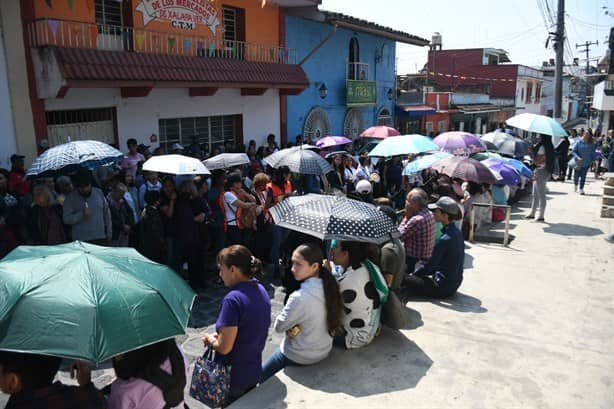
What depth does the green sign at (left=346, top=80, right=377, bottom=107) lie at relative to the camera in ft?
61.3

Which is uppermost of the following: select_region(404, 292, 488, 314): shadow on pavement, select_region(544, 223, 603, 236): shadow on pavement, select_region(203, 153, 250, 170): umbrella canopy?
select_region(203, 153, 250, 170): umbrella canopy

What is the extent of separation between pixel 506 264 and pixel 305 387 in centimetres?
462

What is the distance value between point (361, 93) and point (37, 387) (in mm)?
17923

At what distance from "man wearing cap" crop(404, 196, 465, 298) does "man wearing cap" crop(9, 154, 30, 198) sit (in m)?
5.70

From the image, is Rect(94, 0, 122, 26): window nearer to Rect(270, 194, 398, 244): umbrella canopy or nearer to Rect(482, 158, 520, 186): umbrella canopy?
Rect(270, 194, 398, 244): umbrella canopy

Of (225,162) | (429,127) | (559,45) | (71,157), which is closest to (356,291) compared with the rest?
(71,157)

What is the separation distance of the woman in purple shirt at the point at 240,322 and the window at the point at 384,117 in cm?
1912

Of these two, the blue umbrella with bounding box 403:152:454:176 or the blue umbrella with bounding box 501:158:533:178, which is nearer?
the blue umbrella with bounding box 403:152:454:176

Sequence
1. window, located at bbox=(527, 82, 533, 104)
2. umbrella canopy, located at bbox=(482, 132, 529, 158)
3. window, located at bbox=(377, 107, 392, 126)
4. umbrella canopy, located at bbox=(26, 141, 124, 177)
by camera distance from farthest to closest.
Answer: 1. window, located at bbox=(527, 82, 533, 104)
2. window, located at bbox=(377, 107, 392, 126)
3. umbrella canopy, located at bbox=(482, 132, 529, 158)
4. umbrella canopy, located at bbox=(26, 141, 124, 177)

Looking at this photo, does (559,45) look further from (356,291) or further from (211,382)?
(211,382)

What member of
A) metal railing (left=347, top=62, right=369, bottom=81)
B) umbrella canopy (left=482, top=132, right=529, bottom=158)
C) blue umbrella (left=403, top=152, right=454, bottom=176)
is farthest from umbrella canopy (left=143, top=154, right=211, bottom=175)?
metal railing (left=347, top=62, right=369, bottom=81)

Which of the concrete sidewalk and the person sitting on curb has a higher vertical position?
the person sitting on curb

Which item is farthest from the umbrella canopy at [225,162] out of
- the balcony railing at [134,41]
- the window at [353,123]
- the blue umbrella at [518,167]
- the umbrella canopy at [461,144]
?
the window at [353,123]

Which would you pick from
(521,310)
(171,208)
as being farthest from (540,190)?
(171,208)
